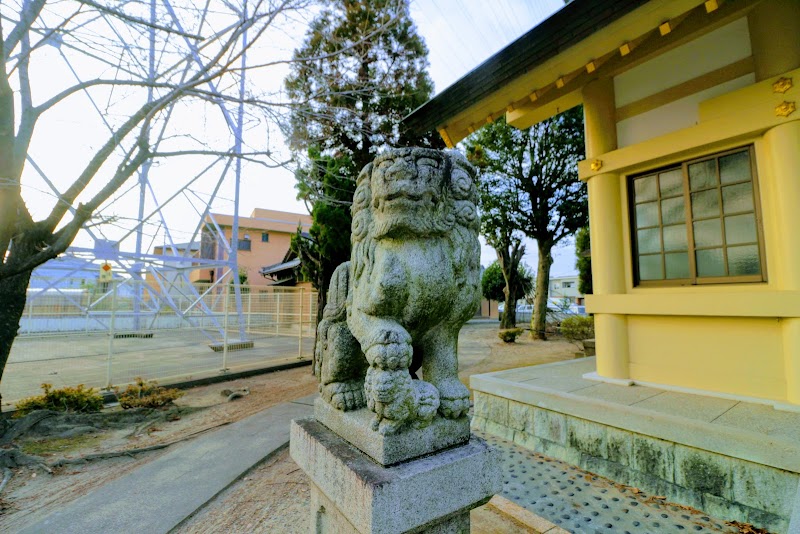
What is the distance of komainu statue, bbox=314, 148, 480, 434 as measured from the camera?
1.43 metres

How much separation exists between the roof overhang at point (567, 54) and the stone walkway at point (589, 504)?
3360 mm

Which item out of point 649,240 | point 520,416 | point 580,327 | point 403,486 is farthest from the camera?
point 580,327

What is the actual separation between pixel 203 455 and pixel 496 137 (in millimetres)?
11647

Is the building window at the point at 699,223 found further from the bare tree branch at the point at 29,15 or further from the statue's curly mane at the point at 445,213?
the bare tree branch at the point at 29,15

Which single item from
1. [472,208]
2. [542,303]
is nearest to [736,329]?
[472,208]

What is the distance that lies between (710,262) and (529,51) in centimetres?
270

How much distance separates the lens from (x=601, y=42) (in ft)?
10.5

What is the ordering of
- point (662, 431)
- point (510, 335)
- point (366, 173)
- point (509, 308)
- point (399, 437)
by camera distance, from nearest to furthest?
1. point (399, 437)
2. point (366, 173)
3. point (662, 431)
4. point (510, 335)
5. point (509, 308)

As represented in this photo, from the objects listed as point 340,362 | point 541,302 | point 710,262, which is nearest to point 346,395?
point 340,362

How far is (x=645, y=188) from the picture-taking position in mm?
4168

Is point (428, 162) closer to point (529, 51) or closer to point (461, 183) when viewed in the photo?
point (461, 183)

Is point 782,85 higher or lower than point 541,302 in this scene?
higher

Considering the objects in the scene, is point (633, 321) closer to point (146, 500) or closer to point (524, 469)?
point (524, 469)

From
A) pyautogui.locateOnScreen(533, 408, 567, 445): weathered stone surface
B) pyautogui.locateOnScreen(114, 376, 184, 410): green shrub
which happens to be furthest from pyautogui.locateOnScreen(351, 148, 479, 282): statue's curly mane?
pyautogui.locateOnScreen(114, 376, 184, 410): green shrub
